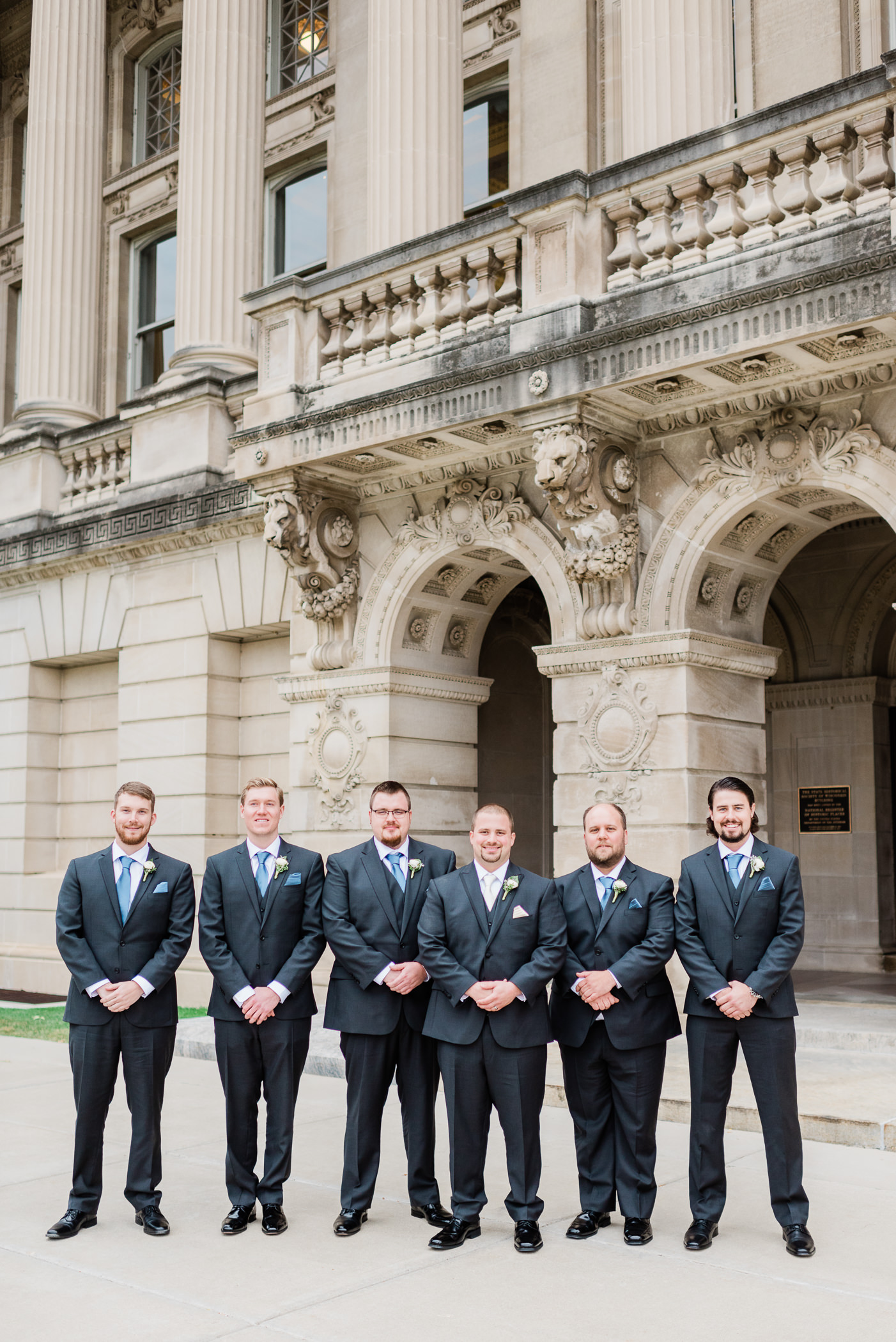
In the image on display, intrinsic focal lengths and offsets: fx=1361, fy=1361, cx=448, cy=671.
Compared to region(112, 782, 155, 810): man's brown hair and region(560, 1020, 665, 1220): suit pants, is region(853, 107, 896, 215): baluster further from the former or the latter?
region(112, 782, 155, 810): man's brown hair

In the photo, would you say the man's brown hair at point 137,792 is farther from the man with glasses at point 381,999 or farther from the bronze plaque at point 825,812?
the bronze plaque at point 825,812

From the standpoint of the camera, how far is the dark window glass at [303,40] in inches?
784

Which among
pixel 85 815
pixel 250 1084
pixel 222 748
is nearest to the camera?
pixel 250 1084

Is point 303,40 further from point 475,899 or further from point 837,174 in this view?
point 475,899

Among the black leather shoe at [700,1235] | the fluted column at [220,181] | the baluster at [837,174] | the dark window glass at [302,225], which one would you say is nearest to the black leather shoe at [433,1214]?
the black leather shoe at [700,1235]

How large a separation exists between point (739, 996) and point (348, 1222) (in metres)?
2.05

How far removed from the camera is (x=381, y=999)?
6.45 meters

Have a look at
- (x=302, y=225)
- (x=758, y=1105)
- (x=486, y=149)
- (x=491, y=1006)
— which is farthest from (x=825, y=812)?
(x=302, y=225)

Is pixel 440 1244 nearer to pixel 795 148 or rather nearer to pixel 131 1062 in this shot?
pixel 131 1062

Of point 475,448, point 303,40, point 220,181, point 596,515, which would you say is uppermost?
point 303,40

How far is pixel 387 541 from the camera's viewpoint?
42.8 ft

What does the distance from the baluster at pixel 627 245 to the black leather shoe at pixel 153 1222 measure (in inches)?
291

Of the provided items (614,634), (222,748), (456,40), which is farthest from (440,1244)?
(456,40)

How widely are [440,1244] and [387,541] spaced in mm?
8113
